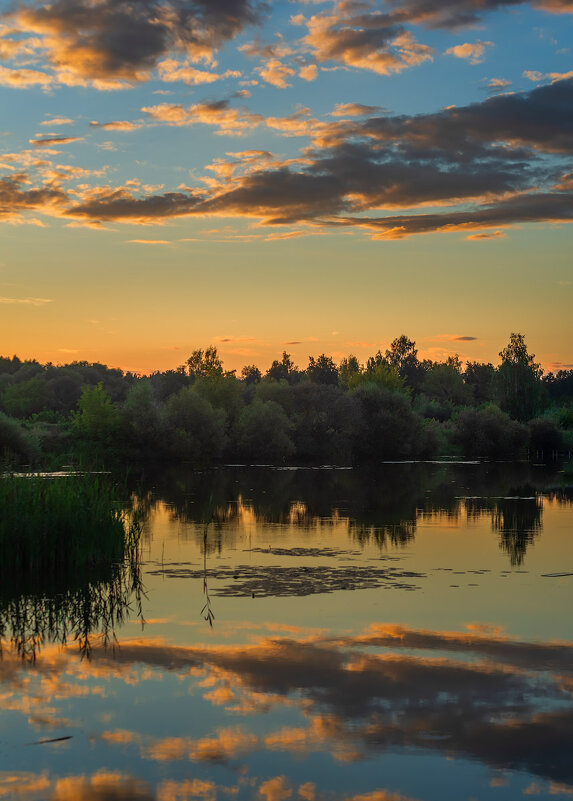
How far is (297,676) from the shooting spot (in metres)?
10.7

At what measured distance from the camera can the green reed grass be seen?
16.6 metres

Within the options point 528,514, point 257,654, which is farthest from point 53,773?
point 528,514

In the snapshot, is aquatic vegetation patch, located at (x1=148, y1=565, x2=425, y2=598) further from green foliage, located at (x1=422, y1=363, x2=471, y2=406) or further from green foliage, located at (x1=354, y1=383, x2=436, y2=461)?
green foliage, located at (x1=422, y1=363, x2=471, y2=406)

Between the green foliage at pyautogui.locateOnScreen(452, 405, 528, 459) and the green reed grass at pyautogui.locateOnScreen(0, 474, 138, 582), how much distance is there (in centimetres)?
6759

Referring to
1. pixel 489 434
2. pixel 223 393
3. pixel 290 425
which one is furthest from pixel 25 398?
pixel 489 434

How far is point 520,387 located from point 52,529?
9112 centimetres

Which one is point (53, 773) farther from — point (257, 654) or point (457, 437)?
point (457, 437)

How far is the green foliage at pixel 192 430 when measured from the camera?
6850 centimetres

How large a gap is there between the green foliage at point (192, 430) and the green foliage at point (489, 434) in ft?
80.7

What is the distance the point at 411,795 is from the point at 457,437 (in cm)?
7896

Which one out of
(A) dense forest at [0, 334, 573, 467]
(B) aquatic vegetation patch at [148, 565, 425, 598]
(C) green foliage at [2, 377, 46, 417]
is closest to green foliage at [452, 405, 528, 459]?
(A) dense forest at [0, 334, 573, 467]

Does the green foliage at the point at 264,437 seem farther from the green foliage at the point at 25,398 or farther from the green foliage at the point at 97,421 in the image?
the green foliage at the point at 25,398

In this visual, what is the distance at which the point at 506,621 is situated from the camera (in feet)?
44.8

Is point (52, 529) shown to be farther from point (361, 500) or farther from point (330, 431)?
point (330, 431)
